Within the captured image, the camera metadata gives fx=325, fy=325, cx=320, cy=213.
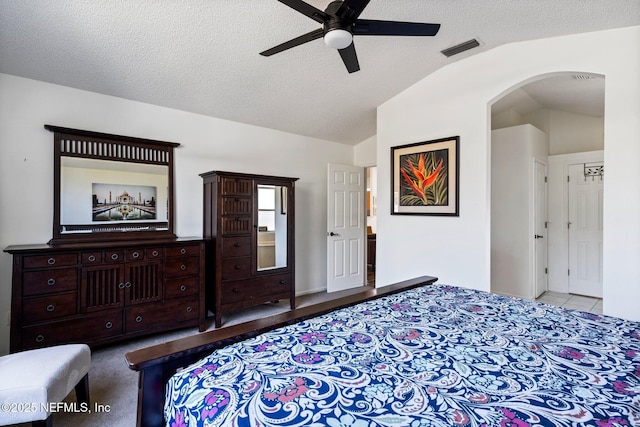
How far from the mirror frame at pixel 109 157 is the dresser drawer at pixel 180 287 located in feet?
1.80

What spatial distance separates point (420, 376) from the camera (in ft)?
3.30

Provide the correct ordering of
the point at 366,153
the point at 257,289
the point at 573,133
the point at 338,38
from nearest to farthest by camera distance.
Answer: the point at 338,38 → the point at 257,289 → the point at 573,133 → the point at 366,153

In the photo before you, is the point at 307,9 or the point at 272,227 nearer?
the point at 307,9

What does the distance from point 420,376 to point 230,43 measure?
2.89 meters

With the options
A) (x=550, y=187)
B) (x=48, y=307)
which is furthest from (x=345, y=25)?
(x=550, y=187)

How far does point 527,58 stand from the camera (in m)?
3.18

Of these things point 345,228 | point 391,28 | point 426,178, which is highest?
point 391,28

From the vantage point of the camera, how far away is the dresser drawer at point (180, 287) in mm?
3186

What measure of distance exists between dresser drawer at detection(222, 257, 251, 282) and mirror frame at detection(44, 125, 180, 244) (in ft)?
2.27

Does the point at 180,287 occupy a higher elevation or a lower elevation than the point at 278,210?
lower

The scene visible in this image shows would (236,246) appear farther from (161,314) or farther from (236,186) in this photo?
(161,314)

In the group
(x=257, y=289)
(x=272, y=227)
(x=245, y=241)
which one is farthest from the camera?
(x=272, y=227)

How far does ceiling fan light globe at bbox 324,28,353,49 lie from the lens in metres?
1.84

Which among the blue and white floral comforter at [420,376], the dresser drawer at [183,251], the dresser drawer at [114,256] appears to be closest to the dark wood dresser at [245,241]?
the dresser drawer at [183,251]
